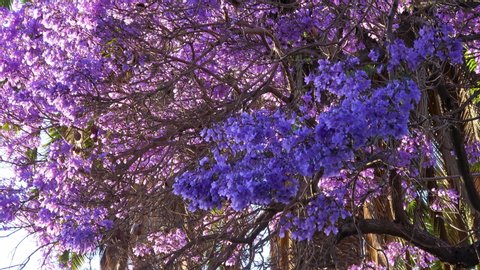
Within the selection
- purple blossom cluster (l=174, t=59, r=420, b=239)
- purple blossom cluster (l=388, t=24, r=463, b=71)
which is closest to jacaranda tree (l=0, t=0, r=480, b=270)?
purple blossom cluster (l=388, t=24, r=463, b=71)

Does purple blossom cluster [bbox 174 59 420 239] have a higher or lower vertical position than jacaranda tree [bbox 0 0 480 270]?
lower

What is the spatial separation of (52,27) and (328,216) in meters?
3.19

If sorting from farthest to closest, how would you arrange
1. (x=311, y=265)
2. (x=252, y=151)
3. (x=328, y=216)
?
1. (x=311, y=265)
2. (x=328, y=216)
3. (x=252, y=151)

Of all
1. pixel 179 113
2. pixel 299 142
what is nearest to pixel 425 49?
pixel 299 142

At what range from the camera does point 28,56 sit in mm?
7727

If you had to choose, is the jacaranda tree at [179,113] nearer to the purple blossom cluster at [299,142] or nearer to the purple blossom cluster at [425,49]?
the purple blossom cluster at [425,49]

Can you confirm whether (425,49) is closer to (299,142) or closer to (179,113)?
(299,142)

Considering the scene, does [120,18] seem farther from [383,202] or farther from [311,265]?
[383,202]

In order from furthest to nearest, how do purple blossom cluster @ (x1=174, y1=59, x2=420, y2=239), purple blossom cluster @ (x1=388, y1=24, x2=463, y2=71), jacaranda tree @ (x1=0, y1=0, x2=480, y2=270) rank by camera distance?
jacaranda tree @ (x1=0, y1=0, x2=480, y2=270) → purple blossom cluster @ (x1=388, y1=24, x2=463, y2=71) → purple blossom cluster @ (x1=174, y1=59, x2=420, y2=239)

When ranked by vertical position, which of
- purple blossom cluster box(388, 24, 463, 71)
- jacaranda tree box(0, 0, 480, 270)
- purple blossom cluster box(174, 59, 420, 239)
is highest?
jacaranda tree box(0, 0, 480, 270)

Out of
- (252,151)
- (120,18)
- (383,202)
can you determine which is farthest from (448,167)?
(252,151)

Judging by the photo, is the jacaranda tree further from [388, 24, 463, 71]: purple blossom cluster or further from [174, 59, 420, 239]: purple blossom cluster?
[174, 59, 420, 239]: purple blossom cluster

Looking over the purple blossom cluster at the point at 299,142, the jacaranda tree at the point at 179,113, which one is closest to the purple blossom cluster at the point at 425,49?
the purple blossom cluster at the point at 299,142

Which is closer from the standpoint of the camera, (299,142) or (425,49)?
(299,142)
